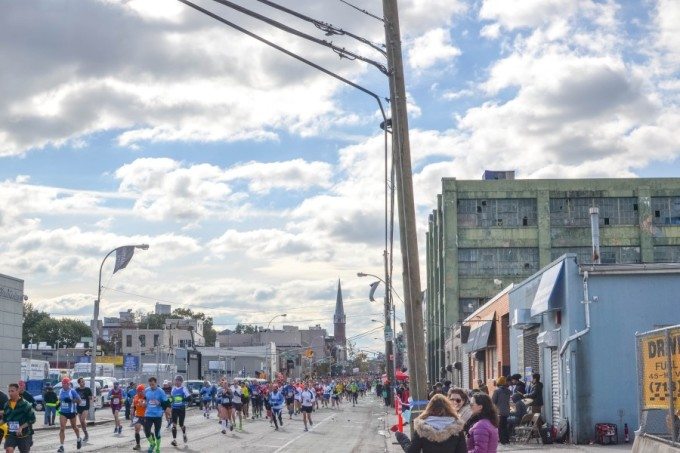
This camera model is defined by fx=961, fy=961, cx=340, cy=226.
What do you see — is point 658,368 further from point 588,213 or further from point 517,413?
point 588,213

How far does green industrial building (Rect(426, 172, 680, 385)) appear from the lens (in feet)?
221

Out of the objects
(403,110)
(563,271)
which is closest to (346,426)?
(563,271)

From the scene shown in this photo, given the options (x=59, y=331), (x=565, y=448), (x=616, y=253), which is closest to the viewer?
(x=565, y=448)

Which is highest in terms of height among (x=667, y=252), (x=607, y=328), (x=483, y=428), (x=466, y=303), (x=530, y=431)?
(x=667, y=252)

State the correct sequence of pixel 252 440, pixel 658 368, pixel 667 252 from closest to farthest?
pixel 658 368 → pixel 252 440 → pixel 667 252

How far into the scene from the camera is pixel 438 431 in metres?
8.33

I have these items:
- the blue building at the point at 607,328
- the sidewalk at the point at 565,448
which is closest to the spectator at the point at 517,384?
the blue building at the point at 607,328

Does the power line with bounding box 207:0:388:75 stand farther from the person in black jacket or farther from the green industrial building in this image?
the green industrial building

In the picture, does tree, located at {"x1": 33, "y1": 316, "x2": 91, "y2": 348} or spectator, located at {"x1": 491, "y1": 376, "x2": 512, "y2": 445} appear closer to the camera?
spectator, located at {"x1": 491, "y1": 376, "x2": 512, "y2": 445}

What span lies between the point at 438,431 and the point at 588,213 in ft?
202

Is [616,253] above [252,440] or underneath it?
above

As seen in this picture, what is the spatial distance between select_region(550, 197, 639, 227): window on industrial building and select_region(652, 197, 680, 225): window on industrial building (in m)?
1.35

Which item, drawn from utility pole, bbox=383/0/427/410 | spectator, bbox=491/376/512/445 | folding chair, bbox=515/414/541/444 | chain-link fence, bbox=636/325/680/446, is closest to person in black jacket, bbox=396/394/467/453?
chain-link fence, bbox=636/325/680/446

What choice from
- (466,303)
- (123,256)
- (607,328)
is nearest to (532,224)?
(466,303)
